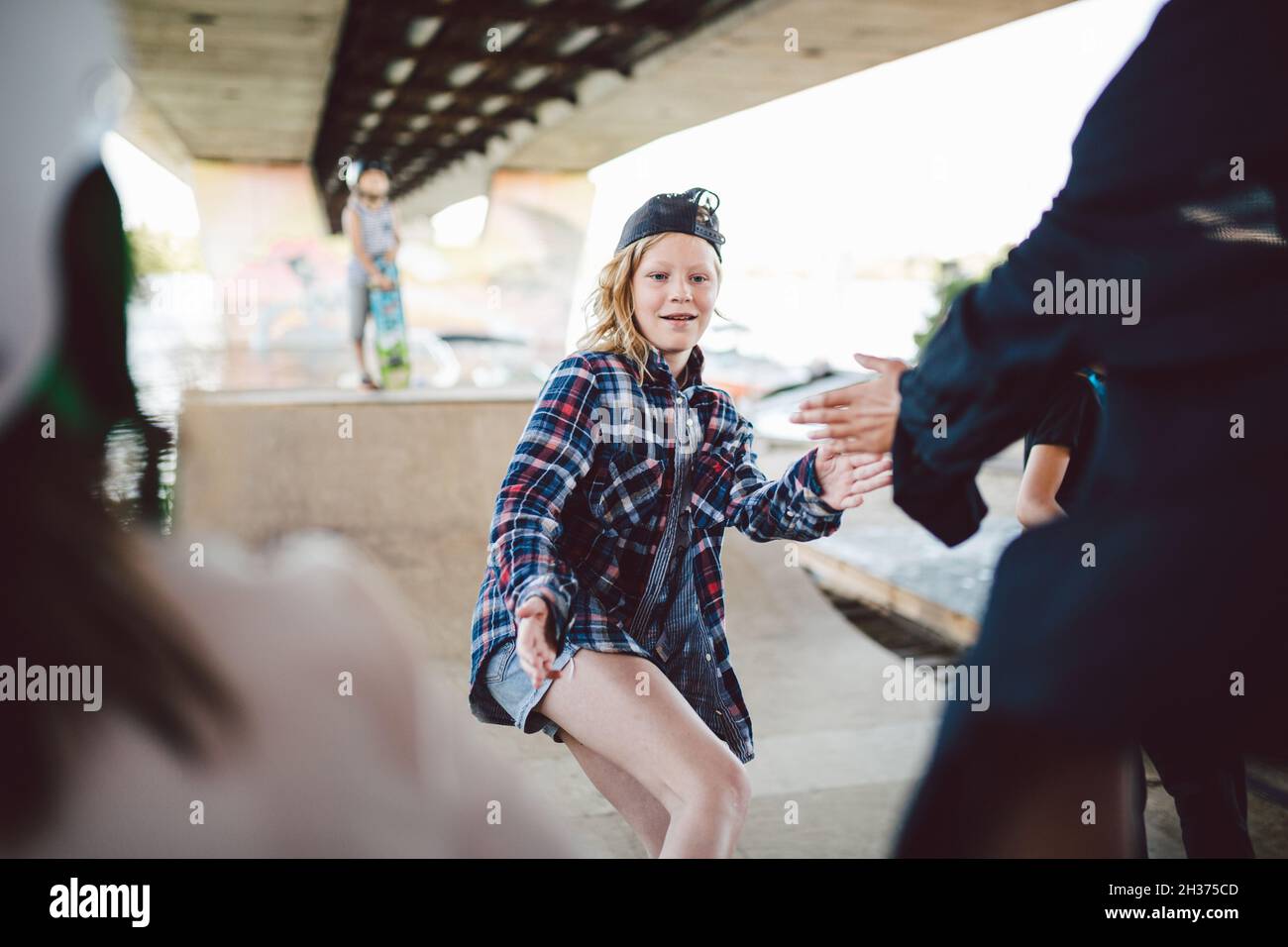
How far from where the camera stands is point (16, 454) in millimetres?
748

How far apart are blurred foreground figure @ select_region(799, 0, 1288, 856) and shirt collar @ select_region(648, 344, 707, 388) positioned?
707mm

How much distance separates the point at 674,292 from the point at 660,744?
33.5 inches

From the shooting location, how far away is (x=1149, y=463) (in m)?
1.32

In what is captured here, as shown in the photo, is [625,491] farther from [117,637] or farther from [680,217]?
[117,637]

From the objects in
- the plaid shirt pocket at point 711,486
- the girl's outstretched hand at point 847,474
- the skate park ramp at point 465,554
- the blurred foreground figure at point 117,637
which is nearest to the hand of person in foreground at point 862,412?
the girl's outstretched hand at point 847,474

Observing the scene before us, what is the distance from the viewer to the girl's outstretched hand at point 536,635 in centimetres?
162

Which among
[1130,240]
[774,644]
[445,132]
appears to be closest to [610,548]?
[1130,240]

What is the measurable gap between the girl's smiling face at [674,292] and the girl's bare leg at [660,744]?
2.06 feet

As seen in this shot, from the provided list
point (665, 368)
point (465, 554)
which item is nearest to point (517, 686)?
point (665, 368)

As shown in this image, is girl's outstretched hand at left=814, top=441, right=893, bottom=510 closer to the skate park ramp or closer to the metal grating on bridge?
the skate park ramp
